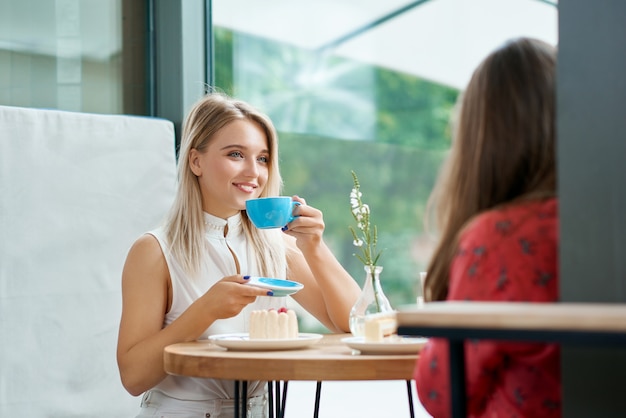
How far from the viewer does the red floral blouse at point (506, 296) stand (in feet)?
4.14

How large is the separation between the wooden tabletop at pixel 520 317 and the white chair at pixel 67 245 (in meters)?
2.02

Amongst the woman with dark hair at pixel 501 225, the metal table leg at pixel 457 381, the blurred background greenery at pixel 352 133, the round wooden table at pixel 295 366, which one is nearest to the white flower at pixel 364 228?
the round wooden table at pixel 295 366

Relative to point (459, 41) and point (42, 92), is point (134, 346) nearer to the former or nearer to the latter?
point (42, 92)

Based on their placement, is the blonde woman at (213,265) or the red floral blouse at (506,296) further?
the blonde woman at (213,265)

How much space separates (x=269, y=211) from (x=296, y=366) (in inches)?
20.1

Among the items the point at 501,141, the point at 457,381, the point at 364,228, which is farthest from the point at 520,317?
the point at 364,228

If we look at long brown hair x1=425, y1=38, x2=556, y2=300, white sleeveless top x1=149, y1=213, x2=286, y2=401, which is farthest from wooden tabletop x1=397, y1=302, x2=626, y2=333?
white sleeveless top x1=149, y1=213, x2=286, y2=401

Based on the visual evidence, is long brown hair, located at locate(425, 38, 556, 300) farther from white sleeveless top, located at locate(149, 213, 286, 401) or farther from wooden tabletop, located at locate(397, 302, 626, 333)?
white sleeveless top, located at locate(149, 213, 286, 401)

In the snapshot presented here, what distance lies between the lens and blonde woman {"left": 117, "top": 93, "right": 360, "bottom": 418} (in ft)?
6.74

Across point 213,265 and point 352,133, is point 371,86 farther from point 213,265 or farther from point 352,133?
point 213,265

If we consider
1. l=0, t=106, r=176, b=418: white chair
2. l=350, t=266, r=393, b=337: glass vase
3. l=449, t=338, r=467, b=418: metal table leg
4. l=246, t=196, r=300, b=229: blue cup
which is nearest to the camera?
l=449, t=338, r=467, b=418: metal table leg

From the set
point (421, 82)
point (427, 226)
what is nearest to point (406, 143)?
point (421, 82)

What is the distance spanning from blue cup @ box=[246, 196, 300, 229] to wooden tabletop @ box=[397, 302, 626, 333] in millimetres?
939

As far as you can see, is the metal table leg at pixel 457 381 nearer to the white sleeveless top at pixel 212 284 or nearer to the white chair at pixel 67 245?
the white sleeveless top at pixel 212 284
